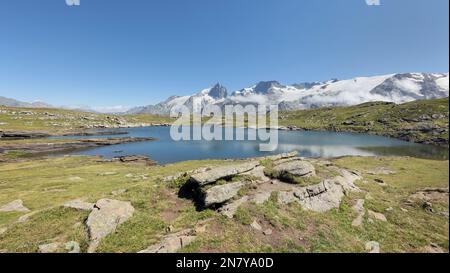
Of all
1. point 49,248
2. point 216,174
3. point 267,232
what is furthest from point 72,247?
point 267,232

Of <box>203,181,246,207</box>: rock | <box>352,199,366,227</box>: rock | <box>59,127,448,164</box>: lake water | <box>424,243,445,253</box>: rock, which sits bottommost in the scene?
<box>59,127,448,164</box>: lake water

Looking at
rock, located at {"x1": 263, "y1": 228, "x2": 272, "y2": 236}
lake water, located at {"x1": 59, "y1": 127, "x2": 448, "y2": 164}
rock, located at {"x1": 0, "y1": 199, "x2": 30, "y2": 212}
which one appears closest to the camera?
rock, located at {"x1": 263, "y1": 228, "x2": 272, "y2": 236}

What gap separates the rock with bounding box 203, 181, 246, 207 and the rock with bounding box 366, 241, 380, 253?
40.8 ft

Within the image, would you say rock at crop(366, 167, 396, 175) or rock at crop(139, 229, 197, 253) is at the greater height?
rock at crop(139, 229, 197, 253)

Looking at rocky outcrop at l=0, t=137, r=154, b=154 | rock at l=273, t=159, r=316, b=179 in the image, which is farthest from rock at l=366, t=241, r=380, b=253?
rocky outcrop at l=0, t=137, r=154, b=154

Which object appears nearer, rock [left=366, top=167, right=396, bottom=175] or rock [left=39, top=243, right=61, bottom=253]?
rock [left=39, top=243, right=61, bottom=253]

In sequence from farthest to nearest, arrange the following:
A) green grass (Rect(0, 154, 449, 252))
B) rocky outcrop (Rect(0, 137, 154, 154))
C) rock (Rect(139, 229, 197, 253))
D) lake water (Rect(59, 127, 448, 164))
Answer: rocky outcrop (Rect(0, 137, 154, 154)), lake water (Rect(59, 127, 448, 164)), green grass (Rect(0, 154, 449, 252)), rock (Rect(139, 229, 197, 253))

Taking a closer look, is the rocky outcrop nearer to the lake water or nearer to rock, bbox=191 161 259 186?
the lake water

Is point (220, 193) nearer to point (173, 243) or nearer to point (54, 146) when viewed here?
point (173, 243)

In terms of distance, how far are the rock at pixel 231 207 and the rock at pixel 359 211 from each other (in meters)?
10.9

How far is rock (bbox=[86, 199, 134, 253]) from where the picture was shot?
19364 millimetres

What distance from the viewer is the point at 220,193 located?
24562 mm

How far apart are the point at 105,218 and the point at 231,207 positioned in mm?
11539
